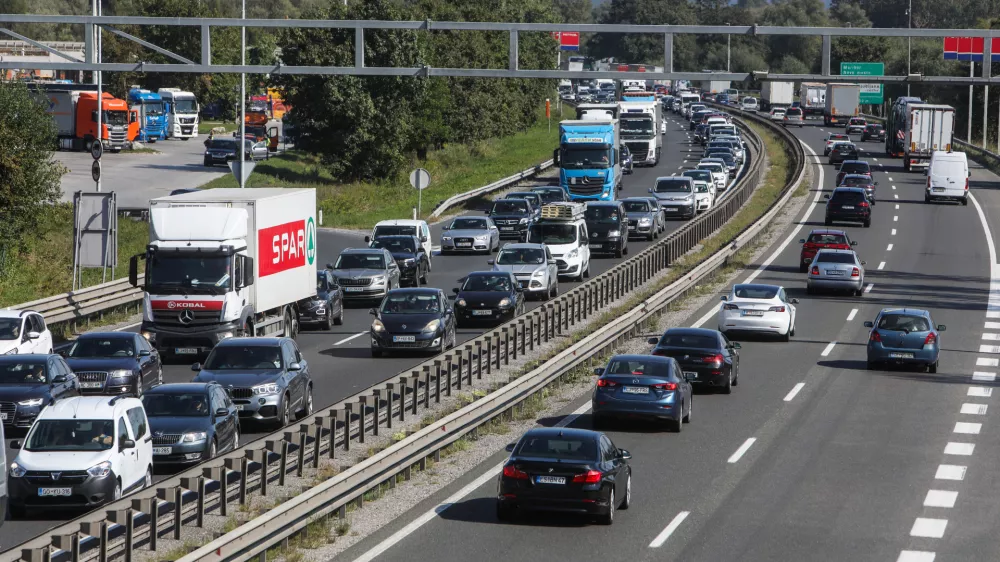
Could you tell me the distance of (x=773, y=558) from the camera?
16734mm

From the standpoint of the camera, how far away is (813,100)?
14912 cm

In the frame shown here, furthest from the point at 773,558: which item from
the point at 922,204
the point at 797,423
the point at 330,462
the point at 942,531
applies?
the point at 922,204

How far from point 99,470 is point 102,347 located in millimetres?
9243

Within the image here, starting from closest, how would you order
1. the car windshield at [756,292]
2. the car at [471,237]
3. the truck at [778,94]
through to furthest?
the car windshield at [756,292], the car at [471,237], the truck at [778,94]

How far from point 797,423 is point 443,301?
10.0 metres

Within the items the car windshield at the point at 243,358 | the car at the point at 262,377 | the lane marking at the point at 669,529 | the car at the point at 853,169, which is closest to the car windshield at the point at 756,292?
the car at the point at 262,377

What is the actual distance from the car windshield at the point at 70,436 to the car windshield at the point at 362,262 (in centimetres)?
2233

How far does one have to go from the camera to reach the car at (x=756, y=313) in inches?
1414

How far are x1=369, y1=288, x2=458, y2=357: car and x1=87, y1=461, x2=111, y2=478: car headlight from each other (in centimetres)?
1394

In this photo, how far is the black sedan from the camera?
1789 centimetres

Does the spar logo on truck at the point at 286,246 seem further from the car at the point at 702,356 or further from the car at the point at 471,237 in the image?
the car at the point at 471,237

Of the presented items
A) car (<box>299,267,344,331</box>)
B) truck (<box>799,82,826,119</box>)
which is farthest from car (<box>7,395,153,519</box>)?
truck (<box>799,82,826,119</box>)

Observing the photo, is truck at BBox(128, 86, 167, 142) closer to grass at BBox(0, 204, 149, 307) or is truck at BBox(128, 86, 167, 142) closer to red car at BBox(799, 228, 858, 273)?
grass at BBox(0, 204, 149, 307)

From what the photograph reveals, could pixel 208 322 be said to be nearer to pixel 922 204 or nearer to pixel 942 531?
pixel 942 531
